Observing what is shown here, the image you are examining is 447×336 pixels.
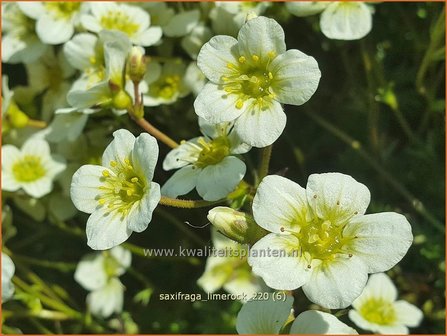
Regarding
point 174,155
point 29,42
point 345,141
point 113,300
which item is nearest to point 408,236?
point 174,155

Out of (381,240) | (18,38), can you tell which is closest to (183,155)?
(381,240)

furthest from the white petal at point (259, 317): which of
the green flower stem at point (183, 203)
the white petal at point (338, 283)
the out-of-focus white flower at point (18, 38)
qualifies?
the out-of-focus white flower at point (18, 38)

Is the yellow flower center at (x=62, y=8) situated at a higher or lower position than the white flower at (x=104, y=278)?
higher

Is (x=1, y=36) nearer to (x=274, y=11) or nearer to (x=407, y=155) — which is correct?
(x=274, y=11)

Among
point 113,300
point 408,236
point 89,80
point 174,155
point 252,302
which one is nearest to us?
point 408,236

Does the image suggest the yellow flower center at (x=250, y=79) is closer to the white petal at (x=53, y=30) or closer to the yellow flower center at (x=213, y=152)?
the yellow flower center at (x=213, y=152)

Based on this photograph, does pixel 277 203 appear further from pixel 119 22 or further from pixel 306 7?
pixel 119 22
